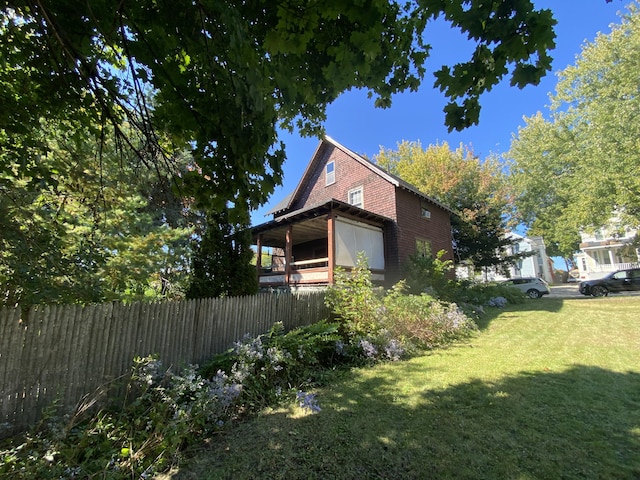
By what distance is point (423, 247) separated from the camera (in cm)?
1548

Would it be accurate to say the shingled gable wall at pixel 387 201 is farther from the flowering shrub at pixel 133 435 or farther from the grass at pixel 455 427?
the flowering shrub at pixel 133 435

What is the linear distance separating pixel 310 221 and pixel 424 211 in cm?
712

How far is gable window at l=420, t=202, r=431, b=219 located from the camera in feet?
52.2

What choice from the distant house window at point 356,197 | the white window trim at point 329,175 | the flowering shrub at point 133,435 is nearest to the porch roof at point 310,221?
the distant house window at point 356,197

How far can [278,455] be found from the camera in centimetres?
287

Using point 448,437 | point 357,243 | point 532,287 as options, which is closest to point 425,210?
point 357,243

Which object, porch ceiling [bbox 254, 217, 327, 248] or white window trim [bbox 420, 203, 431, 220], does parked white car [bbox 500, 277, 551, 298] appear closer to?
white window trim [bbox 420, 203, 431, 220]

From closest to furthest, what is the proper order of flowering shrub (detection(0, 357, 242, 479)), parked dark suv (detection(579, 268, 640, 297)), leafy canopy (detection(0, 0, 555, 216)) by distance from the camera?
leafy canopy (detection(0, 0, 555, 216))
flowering shrub (detection(0, 357, 242, 479))
parked dark suv (detection(579, 268, 640, 297))

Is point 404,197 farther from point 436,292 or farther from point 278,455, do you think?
point 278,455

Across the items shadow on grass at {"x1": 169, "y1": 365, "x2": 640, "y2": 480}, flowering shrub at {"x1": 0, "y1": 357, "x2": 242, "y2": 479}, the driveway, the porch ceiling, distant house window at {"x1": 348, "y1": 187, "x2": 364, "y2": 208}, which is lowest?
shadow on grass at {"x1": 169, "y1": 365, "x2": 640, "y2": 480}

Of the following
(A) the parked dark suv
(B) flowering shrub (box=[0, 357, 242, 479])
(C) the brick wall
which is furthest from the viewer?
(A) the parked dark suv

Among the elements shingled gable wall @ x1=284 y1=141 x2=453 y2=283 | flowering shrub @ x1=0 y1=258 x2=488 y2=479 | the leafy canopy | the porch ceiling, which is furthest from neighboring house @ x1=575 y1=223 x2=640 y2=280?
the leafy canopy

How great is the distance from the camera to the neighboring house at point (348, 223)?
467 inches

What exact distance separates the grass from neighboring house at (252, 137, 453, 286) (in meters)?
6.21
